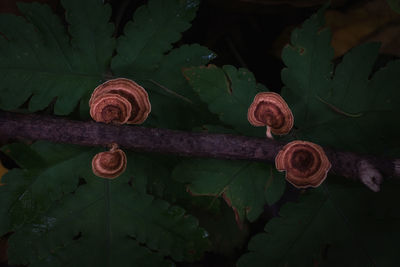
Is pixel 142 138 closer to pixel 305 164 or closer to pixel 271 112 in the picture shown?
pixel 271 112

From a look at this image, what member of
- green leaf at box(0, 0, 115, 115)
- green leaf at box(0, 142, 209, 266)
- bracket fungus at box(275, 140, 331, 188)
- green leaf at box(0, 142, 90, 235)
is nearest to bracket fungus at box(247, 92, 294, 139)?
bracket fungus at box(275, 140, 331, 188)

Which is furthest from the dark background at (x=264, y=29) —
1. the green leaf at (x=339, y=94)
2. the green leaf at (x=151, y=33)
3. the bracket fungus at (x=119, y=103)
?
the bracket fungus at (x=119, y=103)

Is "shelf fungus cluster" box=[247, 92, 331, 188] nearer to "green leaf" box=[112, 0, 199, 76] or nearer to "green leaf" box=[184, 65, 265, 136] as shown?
"green leaf" box=[184, 65, 265, 136]

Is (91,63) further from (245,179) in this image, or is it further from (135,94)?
(245,179)

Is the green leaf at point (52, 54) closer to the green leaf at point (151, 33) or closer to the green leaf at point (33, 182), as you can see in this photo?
the green leaf at point (151, 33)

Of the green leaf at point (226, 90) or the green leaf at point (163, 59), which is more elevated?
the green leaf at point (163, 59)

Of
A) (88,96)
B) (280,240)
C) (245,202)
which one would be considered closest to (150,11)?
(88,96)
